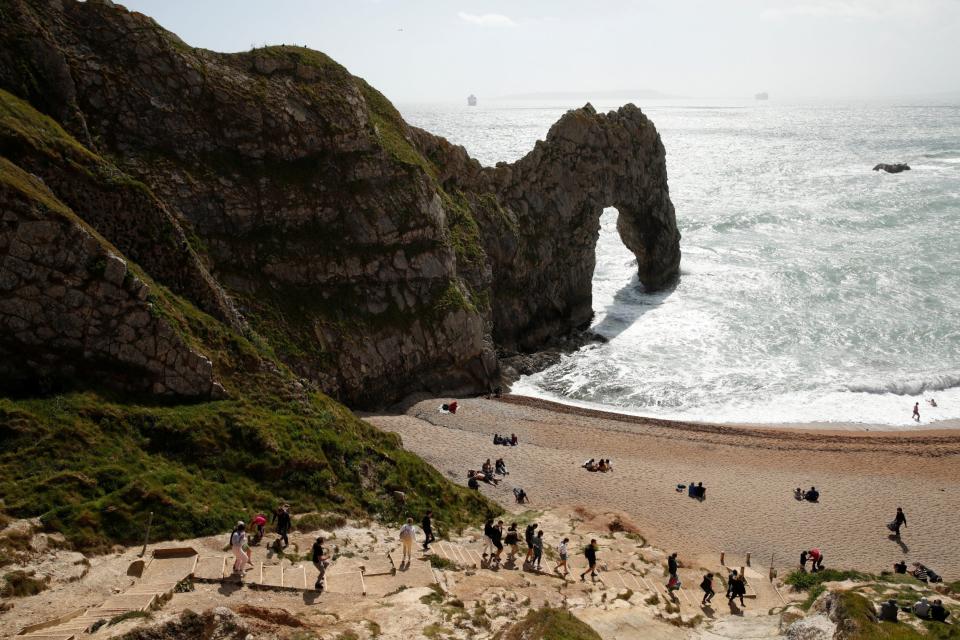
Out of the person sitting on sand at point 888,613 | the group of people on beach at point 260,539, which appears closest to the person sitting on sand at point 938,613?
the person sitting on sand at point 888,613

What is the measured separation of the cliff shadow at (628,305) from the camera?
200ft

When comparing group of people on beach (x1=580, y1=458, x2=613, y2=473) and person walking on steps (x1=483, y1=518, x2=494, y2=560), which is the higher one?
person walking on steps (x1=483, y1=518, x2=494, y2=560)

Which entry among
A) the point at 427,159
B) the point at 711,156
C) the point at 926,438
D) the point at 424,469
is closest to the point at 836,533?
the point at 926,438

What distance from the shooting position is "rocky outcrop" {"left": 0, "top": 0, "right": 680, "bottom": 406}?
30562mm

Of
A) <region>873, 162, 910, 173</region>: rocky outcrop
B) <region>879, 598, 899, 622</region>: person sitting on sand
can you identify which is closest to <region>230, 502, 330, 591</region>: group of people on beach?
<region>879, 598, 899, 622</region>: person sitting on sand

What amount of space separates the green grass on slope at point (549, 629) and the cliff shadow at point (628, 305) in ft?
144

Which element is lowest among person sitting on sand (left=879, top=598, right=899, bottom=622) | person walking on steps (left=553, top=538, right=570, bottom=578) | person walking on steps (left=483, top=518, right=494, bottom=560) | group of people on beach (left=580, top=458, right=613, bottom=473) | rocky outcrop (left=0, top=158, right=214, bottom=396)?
group of people on beach (left=580, top=458, right=613, bottom=473)

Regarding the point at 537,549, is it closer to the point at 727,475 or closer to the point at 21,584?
the point at 21,584

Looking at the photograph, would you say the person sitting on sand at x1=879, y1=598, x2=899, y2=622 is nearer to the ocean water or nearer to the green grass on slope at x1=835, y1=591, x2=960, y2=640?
the green grass on slope at x1=835, y1=591, x2=960, y2=640

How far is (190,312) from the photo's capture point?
27047 millimetres

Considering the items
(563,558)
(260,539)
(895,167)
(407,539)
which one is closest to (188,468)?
(260,539)

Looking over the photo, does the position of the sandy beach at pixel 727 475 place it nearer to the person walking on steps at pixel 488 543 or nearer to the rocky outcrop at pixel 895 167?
→ the person walking on steps at pixel 488 543

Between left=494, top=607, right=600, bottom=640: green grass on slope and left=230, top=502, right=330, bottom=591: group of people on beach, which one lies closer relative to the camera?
left=494, top=607, right=600, bottom=640: green grass on slope

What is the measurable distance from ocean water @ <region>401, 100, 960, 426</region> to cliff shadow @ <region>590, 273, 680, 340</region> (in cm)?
25
